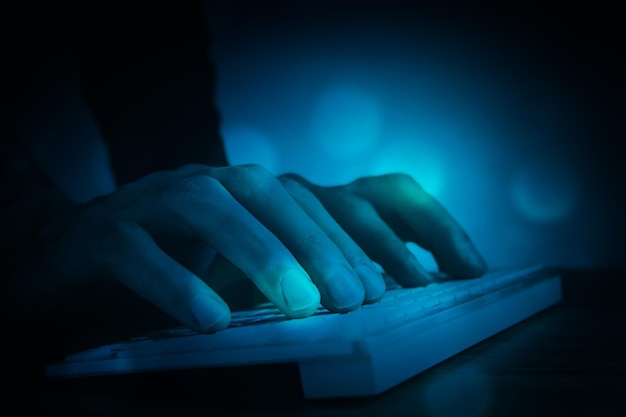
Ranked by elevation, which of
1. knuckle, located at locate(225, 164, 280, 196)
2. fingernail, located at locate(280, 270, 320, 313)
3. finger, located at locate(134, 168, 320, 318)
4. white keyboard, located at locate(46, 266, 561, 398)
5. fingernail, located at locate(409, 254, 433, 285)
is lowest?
fingernail, located at locate(409, 254, 433, 285)

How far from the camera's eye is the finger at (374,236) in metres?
0.78

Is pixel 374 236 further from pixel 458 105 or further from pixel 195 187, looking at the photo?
pixel 458 105

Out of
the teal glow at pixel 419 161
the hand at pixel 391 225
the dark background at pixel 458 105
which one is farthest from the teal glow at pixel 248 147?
the hand at pixel 391 225

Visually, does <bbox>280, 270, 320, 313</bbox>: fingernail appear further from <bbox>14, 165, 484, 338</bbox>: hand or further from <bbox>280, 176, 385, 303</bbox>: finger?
<bbox>280, 176, 385, 303</bbox>: finger

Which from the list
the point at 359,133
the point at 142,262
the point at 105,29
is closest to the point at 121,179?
the point at 105,29

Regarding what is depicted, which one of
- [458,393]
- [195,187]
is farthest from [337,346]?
[195,187]

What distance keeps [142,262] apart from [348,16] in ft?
3.10

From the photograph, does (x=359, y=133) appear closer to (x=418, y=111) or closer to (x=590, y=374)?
A: (x=418, y=111)

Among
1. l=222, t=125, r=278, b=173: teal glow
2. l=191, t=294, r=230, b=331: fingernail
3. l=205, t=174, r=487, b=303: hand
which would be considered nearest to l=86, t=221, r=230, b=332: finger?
l=191, t=294, r=230, b=331: fingernail

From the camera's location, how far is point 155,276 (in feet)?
1.85

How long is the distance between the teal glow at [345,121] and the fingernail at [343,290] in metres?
0.84

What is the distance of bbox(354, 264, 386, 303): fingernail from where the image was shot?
58 cm

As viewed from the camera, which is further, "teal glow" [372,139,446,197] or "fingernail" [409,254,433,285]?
"teal glow" [372,139,446,197]

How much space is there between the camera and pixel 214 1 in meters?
1.44
